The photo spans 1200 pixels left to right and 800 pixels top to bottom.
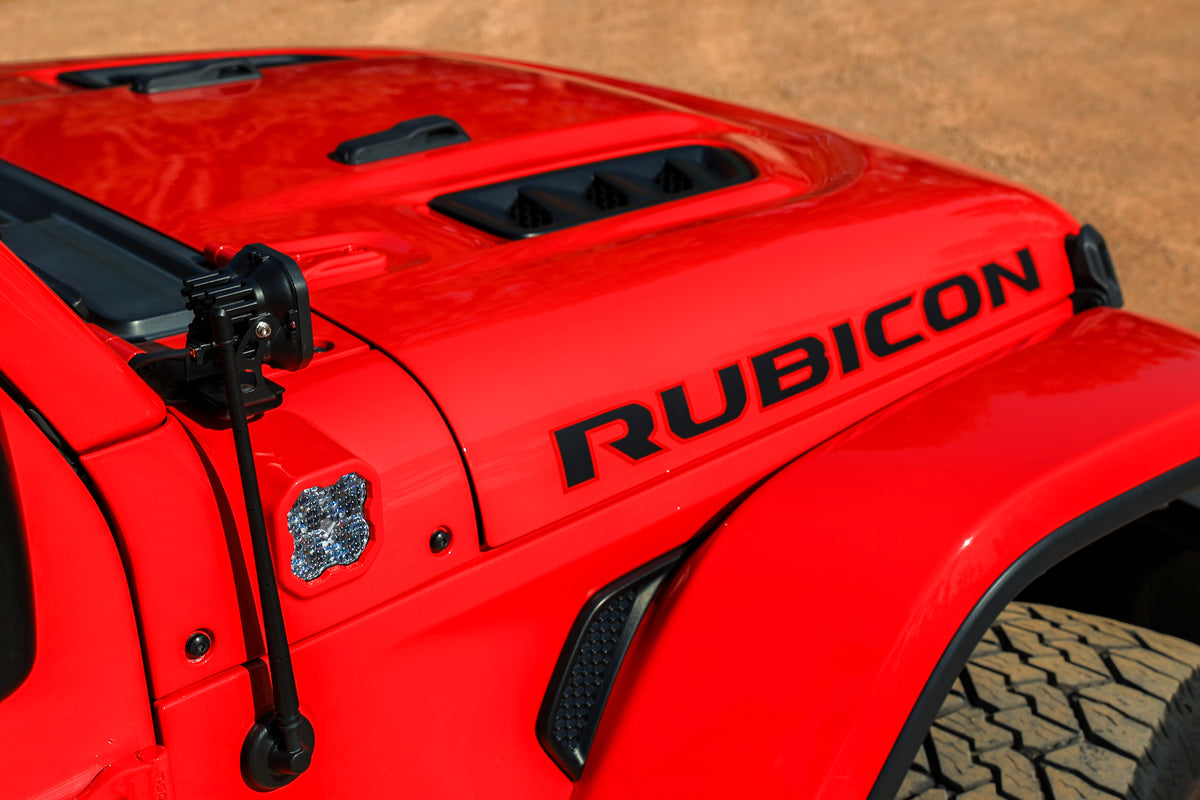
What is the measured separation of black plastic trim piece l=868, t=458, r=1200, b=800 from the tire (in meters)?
0.17

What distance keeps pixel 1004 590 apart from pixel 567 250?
31.2 inches

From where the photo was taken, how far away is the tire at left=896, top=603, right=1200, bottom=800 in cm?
157

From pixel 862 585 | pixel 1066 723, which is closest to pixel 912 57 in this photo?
pixel 1066 723

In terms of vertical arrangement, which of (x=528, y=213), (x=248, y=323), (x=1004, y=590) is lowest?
(x=1004, y=590)

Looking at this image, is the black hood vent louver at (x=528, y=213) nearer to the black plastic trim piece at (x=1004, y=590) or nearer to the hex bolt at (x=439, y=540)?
the hex bolt at (x=439, y=540)

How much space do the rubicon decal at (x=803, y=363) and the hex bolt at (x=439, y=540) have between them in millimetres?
184

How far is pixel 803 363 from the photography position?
5.65 feet

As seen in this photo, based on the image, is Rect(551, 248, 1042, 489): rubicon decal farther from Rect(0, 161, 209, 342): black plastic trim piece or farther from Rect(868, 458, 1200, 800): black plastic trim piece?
Rect(0, 161, 209, 342): black plastic trim piece

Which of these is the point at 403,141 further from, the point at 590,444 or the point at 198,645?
the point at 198,645

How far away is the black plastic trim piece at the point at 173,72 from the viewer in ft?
7.90

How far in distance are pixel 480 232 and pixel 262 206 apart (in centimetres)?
35

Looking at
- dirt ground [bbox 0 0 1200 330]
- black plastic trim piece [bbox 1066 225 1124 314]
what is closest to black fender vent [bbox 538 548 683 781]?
black plastic trim piece [bbox 1066 225 1124 314]

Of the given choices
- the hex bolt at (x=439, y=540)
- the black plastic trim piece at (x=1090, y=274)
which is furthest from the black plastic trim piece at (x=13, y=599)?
the black plastic trim piece at (x=1090, y=274)

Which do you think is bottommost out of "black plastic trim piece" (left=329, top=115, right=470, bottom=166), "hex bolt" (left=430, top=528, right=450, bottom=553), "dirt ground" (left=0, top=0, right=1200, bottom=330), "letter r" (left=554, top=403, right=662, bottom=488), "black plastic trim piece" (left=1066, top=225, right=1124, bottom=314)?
"dirt ground" (left=0, top=0, right=1200, bottom=330)
